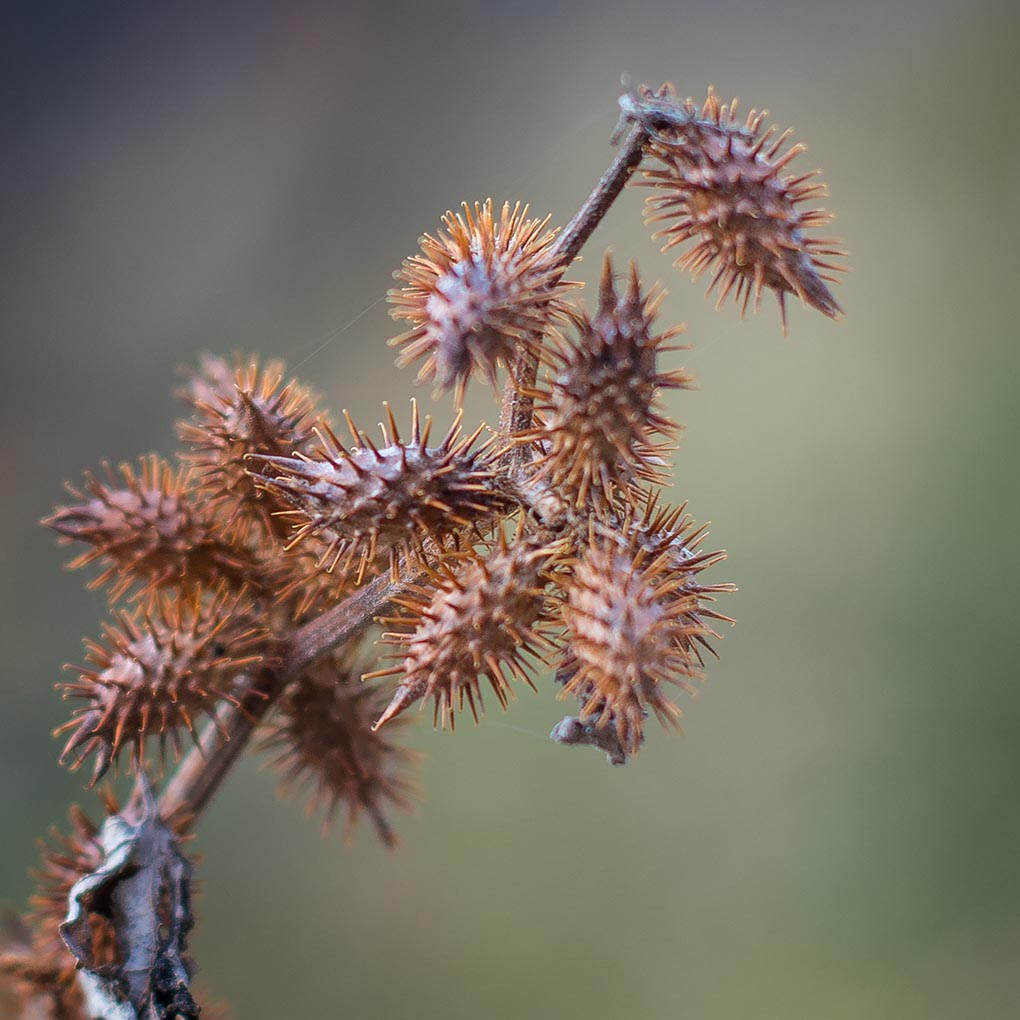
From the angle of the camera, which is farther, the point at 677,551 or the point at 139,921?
the point at 139,921

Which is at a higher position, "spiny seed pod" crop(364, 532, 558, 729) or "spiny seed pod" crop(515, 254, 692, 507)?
"spiny seed pod" crop(515, 254, 692, 507)

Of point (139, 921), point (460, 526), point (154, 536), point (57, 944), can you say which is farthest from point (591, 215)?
point (57, 944)

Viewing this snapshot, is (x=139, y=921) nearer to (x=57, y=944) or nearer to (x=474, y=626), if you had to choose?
(x=57, y=944)

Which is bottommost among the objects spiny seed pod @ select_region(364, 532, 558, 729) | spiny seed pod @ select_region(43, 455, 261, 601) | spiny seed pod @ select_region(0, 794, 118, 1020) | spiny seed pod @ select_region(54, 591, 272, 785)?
spiny seed pod @ select_region(0, 794, 118, 1020)

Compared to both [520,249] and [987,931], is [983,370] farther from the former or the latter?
[520,249]

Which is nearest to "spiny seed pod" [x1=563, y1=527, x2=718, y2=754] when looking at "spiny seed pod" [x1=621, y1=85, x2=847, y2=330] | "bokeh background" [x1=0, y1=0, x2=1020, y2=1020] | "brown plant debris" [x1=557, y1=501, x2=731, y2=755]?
"brown plant debris" [x1=557, y1=501, x2=731, y2=755]

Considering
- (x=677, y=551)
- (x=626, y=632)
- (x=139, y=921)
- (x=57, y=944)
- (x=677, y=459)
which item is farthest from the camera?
(x=677, y=459)

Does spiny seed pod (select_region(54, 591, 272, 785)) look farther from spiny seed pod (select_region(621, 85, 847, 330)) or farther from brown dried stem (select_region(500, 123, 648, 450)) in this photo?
spiny seed pod (select_region(621, 85, 847, 330))
